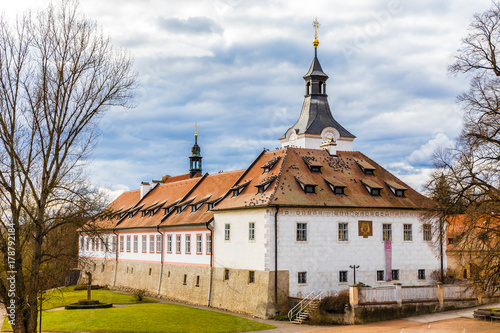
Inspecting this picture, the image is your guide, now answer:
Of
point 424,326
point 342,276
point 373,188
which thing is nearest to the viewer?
point 424,326

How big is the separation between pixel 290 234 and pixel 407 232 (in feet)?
30.8

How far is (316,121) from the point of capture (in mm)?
71562

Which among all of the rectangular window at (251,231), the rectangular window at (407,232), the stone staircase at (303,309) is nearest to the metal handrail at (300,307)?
the stone staircase at (303,309)

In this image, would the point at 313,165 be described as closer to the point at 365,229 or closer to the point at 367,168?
the point at 367,168

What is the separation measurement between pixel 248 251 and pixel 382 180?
11.9 m

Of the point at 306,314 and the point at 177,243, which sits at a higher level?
the point at 177,243

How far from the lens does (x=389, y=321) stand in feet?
103

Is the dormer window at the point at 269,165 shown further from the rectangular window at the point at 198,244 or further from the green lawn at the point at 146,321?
the green lawn at the point at 146,321

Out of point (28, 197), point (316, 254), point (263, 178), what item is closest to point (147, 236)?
Answer: point (263, 178)

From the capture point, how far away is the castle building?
115 ft

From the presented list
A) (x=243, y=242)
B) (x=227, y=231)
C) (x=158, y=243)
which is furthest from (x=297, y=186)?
(x=158, y=243)

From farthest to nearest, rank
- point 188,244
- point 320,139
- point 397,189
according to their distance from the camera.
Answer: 1. point 320,139
2. point 188,244
3. point 397,189

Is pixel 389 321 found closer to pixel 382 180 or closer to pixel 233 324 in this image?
pixel 233 324

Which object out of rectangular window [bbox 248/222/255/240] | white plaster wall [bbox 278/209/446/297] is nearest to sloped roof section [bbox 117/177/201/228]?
rectangular window [bbox 248/222/255/240]
